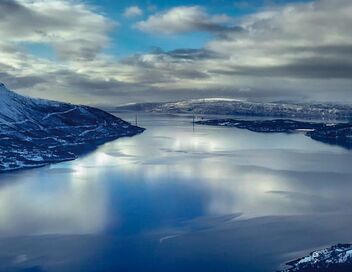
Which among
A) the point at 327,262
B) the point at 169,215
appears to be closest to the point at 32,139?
the point at 169,215

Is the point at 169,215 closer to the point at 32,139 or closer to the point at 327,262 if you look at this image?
the point at 327,262

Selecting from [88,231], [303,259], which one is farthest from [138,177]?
[303,259]

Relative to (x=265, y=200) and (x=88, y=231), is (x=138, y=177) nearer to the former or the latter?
(x=265, y=200)

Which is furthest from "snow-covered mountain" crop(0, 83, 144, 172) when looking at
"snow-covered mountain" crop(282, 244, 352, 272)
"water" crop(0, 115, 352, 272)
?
"snow-covered mountain" crop(282, 244, 352, 272)

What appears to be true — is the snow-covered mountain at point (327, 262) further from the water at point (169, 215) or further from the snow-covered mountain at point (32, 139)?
the snow-covered mountain at point (32, 139)

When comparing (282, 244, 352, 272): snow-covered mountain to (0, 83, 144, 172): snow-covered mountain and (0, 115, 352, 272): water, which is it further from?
(0, 83, 144, 172): snow-covered mountain

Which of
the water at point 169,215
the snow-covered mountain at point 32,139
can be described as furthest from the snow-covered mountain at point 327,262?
the snow-covered mountain at point 32,139
